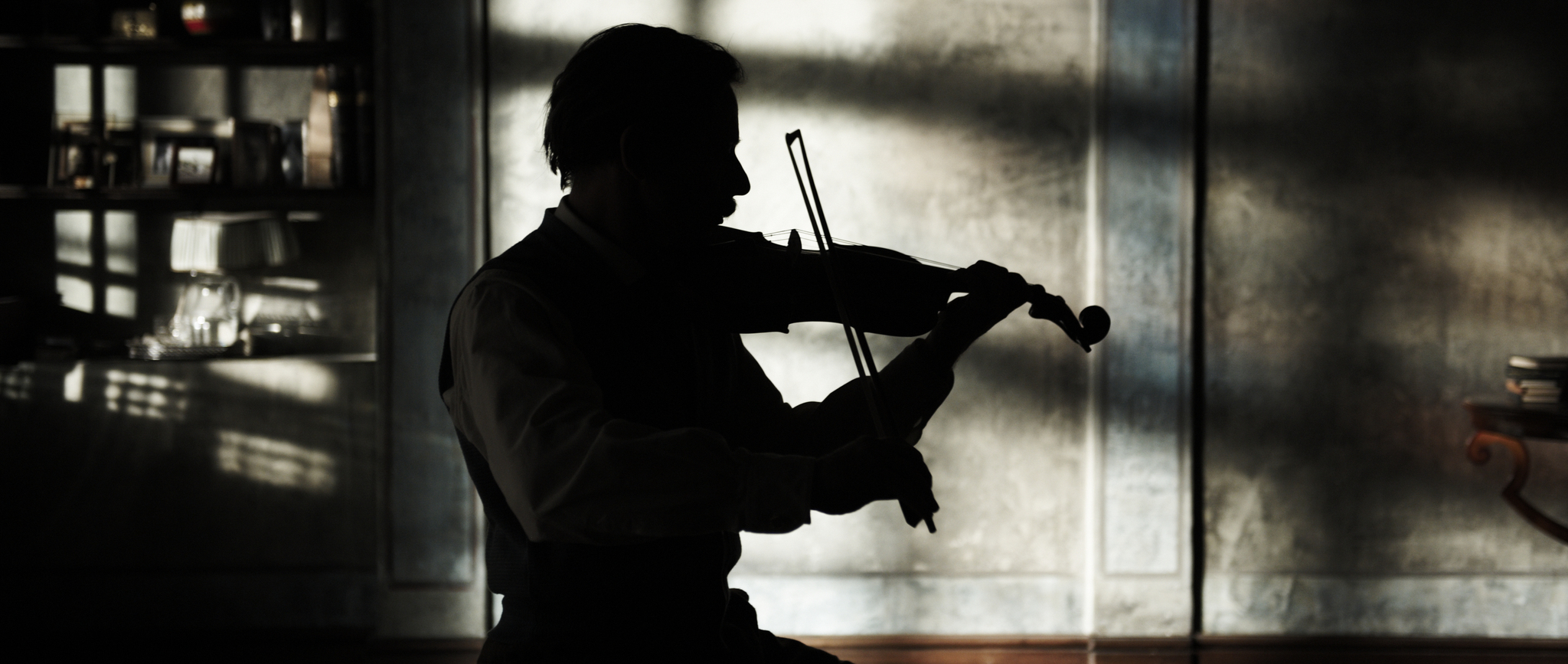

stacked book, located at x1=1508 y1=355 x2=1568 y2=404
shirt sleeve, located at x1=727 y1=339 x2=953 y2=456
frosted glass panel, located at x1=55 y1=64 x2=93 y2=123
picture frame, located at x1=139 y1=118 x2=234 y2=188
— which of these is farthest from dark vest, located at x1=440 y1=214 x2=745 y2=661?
frosted glass panel, located at x1=55 y1=64 x2=93 y2=123

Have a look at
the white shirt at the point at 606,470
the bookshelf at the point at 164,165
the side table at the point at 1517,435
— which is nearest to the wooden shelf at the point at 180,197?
the bookshelf at the point at 164,165

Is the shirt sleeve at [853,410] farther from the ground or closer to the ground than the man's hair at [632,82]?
closer to the ground

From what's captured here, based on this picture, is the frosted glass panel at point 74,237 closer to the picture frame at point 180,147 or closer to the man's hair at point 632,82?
the picture frame at point 180,147

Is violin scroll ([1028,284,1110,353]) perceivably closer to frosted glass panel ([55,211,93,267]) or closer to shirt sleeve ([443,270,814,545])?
shirt sleeve ([443,270,814,545])

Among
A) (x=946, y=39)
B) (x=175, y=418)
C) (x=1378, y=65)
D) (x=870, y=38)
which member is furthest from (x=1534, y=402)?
(x=175, y=418)

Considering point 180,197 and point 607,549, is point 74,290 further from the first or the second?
point 607,549

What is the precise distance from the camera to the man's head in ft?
3.44

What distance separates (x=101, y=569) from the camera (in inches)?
111

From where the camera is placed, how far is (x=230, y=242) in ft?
9.18

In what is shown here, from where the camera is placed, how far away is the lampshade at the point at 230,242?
109 inches

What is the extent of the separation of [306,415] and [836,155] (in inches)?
65.8

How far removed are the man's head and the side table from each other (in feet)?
7.60

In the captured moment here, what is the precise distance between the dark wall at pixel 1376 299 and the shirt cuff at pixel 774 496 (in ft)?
7.15

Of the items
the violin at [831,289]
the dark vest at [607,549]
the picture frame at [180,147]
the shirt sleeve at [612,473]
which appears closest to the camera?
the shirt sleeve at [612,473]
